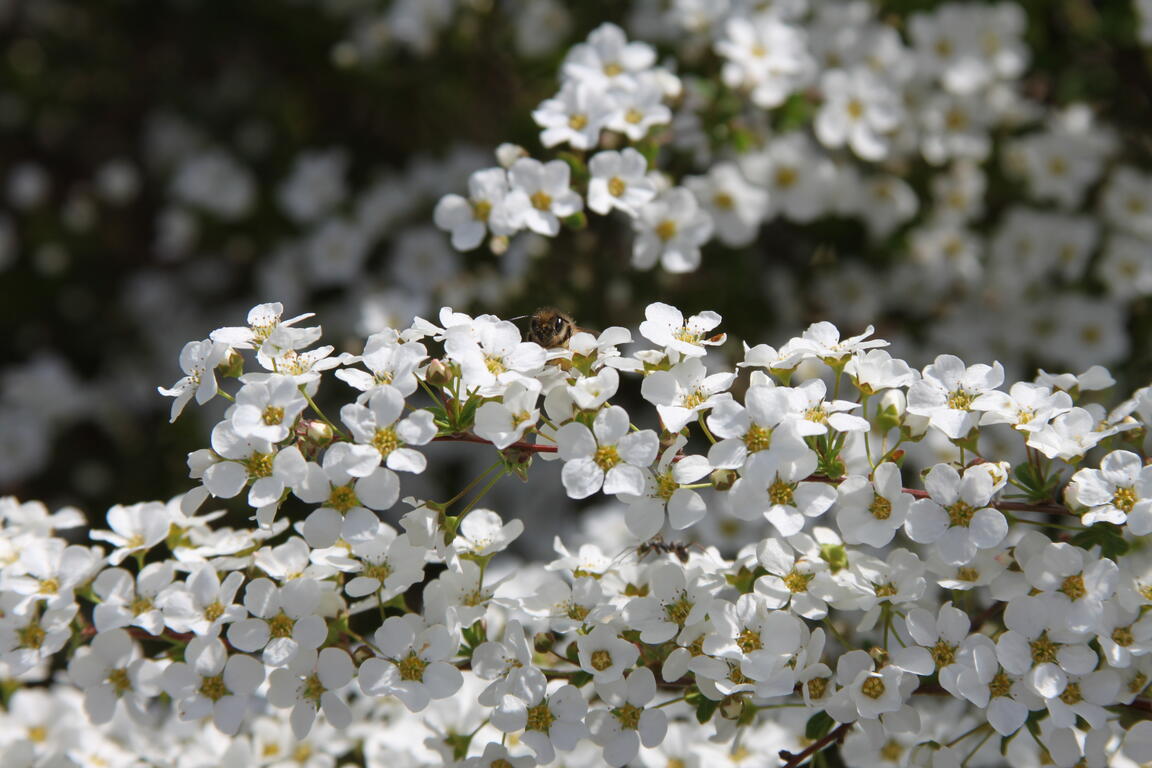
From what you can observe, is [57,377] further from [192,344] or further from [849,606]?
[849,606]

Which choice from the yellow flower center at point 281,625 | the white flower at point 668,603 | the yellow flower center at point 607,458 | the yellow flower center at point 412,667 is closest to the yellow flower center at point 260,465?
the yellow flower center at point 281,625

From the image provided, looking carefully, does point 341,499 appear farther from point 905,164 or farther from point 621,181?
point 905,164

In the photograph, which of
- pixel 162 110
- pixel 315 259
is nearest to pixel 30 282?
pixel 162 110

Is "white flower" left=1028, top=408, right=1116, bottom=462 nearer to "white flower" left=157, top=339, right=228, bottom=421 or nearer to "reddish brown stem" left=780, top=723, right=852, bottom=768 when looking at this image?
"reddish brown stem" left=780, top=723, right=852, bottom=768

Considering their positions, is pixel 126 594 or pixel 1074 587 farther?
pixel 126 594

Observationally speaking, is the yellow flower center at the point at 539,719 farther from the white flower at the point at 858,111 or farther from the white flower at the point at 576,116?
the white flower at the point at 858,111

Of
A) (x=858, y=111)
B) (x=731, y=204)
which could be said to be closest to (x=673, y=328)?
(x=731, y=204)

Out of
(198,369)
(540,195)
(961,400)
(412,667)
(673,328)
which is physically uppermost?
(198,369)
